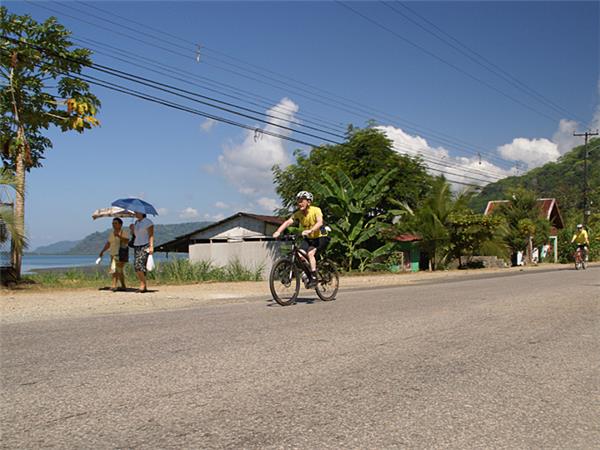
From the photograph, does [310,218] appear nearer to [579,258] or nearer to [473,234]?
[579,258]

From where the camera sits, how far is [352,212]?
24.1 meters

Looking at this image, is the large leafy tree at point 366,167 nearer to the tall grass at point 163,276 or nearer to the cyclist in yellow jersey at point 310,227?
the tall grass at point 163,276

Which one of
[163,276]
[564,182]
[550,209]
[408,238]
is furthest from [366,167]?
[564,182]

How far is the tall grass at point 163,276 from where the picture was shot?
14539mm

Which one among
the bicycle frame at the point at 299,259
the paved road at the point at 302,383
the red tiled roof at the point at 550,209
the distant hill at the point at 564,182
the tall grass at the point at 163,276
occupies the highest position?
the distant hill at the point at 564,182

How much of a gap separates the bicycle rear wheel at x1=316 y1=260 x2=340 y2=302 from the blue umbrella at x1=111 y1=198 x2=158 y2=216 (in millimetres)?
4290

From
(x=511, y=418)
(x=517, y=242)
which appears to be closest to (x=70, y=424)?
(x=511, y=418)

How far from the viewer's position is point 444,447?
3.00m

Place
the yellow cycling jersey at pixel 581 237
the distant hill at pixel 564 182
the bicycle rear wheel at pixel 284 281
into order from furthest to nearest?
the distant hill at pixel 564 182
the yellow cycling jersey at pixel 581 237
the bicycle rear wheel at pixel 284 281

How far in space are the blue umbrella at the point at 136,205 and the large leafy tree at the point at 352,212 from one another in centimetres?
1199

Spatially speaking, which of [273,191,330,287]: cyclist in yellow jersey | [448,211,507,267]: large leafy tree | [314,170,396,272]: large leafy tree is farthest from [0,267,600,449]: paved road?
[448,211,507,267]: large leafy tree

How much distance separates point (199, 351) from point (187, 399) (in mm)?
1575

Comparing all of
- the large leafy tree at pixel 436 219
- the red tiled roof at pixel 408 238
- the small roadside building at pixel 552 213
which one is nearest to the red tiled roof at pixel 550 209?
the small roadside building at pixel 552 213

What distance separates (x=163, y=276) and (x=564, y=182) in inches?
3145
